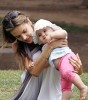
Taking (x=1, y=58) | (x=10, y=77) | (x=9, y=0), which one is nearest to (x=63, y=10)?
(x=9, y=0)

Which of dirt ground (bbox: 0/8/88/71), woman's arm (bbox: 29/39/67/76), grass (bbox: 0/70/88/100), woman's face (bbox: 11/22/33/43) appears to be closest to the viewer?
woman's arm (bbox: 29/39/67/76)

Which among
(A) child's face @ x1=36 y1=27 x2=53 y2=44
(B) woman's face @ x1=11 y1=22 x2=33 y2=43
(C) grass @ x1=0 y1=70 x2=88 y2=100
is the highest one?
(A) child's face @ x1=36 y1=27 x2=53 y2=44

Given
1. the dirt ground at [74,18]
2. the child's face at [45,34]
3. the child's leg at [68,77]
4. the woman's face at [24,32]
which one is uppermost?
the child's face at [45,34]

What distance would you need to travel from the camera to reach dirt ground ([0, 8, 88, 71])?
1168 cm

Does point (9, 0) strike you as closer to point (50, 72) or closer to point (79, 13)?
point (79, 13)

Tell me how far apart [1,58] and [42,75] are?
261 inches

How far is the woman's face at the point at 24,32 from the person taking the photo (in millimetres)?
3277

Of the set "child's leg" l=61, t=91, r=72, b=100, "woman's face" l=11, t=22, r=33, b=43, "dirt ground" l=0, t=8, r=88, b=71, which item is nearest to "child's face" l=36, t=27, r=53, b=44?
"woman's face" l=11, t=22, r=33, b=43

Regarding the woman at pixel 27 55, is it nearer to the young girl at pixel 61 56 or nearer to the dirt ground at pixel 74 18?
the young girl at pixel 61 56

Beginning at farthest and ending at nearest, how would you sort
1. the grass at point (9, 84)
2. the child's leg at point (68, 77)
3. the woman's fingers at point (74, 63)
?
the grass at point (9, 84) < the woman's fingers at point (74, 63) < the child's leg at point (68, 77)

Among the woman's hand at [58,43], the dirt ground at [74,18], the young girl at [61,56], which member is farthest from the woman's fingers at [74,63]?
the dirt ground at [74,18]

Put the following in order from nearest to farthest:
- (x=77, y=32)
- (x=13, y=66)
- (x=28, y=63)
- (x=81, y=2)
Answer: (x=28, y=63) → (x=13, y=66) → (x=77, y=32) → (x=81, y=2)

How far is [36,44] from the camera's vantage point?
133 inches

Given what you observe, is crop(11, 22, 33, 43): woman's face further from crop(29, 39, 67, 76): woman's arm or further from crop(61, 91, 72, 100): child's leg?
crop(61, 91, 72, 100): child's leg
